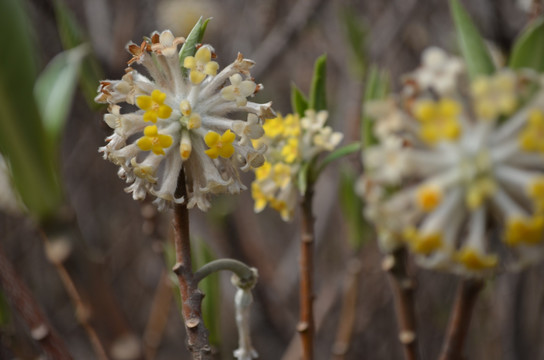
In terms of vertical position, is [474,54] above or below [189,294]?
above

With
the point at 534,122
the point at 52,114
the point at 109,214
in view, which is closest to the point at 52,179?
the point at 52,114

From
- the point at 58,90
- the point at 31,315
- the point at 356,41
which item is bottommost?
the point at 31,315

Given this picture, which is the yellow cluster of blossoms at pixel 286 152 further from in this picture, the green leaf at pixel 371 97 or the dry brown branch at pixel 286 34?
the dry brown branch at pixel 286 34

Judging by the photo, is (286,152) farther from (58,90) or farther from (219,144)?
(58,90)

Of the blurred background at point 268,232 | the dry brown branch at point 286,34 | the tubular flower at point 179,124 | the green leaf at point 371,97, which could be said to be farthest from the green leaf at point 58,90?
the dry brown branch at point 286,34

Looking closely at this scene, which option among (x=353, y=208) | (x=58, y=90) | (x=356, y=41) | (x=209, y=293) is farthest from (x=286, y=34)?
(x=209, y=293)
